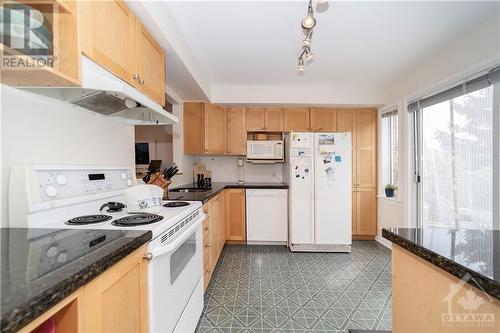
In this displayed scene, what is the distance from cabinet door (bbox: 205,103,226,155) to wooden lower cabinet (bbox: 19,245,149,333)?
2494mm

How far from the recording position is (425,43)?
2.14 metres

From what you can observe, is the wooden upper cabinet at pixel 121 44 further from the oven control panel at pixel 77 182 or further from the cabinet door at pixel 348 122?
the cabinet door at pixel 348 122

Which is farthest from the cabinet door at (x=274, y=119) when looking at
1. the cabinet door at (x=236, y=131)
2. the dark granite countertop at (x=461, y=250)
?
the dark granite countertop at (x=461, y=250)

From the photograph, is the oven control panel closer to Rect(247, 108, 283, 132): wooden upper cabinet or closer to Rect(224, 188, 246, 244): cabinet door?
Rect(224, 188, 246, 244): cabinet door

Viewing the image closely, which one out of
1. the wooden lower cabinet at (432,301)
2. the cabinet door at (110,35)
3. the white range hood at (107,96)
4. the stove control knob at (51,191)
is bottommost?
the wooden lower cabinet at (432,301)

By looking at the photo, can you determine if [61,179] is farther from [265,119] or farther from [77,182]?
[265,119]

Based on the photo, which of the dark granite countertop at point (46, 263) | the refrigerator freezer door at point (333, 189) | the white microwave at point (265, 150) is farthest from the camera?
the white microwave at point (265, 150)

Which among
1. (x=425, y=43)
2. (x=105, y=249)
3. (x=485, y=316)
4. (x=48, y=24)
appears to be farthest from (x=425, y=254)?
(x=425, y=43)

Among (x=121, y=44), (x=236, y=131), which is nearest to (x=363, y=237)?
(x=236, y=131)

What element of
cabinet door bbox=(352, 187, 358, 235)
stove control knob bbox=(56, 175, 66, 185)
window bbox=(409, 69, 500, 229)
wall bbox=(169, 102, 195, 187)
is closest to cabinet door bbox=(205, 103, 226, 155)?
wall bbox=(169, 102, 195, 187)

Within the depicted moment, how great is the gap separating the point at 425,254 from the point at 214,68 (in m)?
2.72

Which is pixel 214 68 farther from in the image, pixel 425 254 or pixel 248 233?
pixel 425 254

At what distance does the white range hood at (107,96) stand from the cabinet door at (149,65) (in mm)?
147

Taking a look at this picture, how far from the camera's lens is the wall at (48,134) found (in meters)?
0.96
